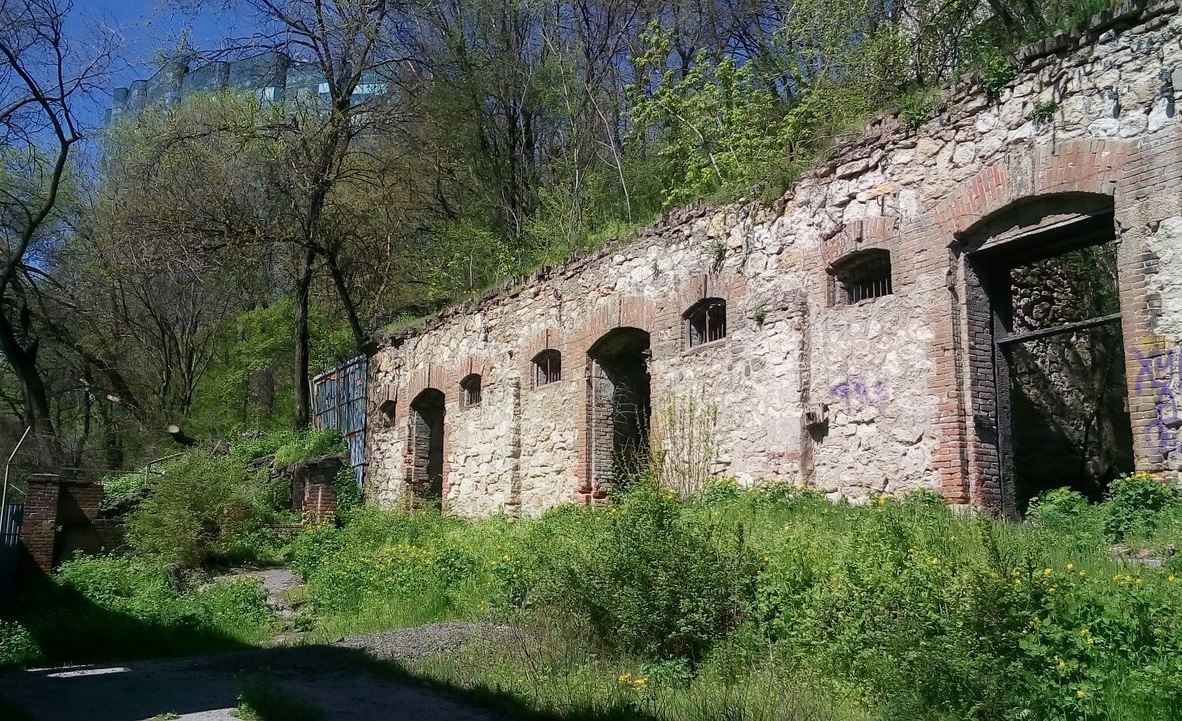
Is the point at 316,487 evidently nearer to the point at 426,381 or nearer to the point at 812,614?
the point at 426,381

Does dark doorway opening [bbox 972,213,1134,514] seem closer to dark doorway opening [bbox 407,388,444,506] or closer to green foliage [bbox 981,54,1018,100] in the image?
green foliage [bbox 981,54,1018,100]

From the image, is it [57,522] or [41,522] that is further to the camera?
[57,522]

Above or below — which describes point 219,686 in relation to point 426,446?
below

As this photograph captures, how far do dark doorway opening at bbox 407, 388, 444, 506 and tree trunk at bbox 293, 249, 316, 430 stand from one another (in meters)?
5.42

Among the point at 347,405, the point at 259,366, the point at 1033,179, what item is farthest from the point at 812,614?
the point at 259,366

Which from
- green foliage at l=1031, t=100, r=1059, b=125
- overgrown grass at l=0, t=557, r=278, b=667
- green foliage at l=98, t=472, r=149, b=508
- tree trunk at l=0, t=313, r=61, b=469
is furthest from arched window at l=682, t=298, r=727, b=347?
tree trunk at l=0, t=313, r=61, b=469

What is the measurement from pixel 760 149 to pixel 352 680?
446 inches

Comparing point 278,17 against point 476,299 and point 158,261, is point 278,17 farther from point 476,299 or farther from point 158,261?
point 476,299

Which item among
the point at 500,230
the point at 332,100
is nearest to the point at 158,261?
the point at 332,100

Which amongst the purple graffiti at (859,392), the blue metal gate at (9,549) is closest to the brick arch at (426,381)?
the blue metal gate at (9,549)

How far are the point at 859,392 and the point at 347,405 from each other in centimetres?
1405

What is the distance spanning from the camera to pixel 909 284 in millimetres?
9461

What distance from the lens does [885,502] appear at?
9.02 meters

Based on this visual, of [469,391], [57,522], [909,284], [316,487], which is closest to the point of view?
[909,284]
